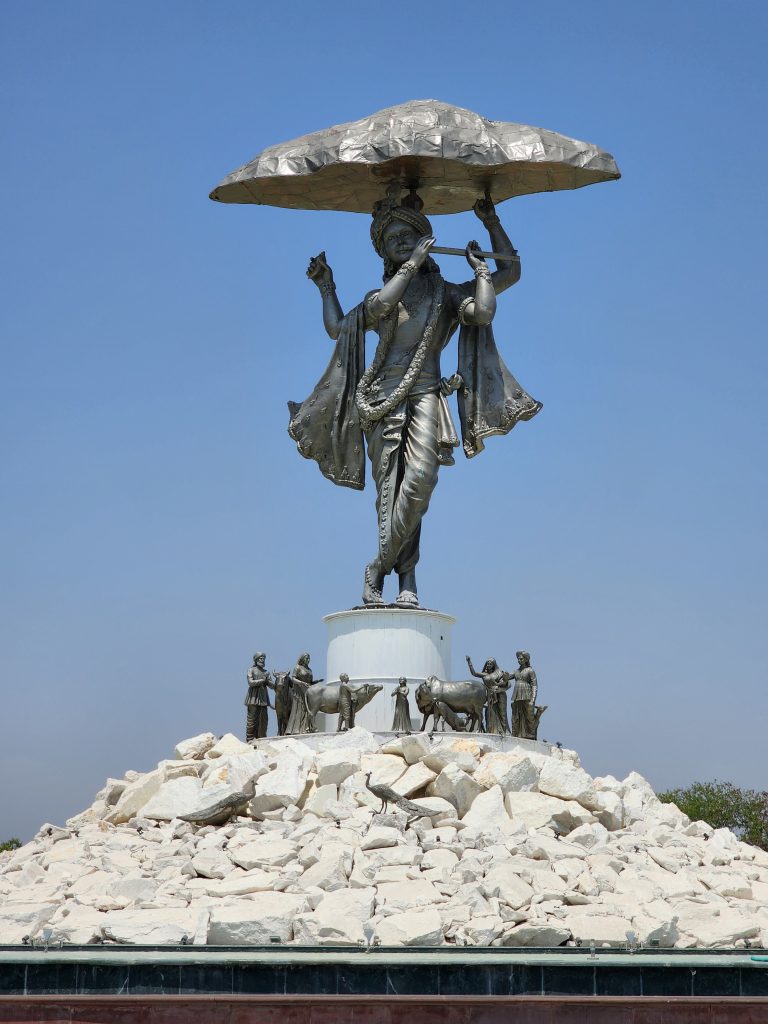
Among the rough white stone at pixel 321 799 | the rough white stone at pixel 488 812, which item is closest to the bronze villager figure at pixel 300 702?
the rough white stone at pixel 321 799

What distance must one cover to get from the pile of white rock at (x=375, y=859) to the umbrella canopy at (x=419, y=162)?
7102mm

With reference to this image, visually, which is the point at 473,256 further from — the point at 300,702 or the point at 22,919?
the point at 22,919

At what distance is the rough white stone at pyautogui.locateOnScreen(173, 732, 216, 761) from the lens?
17.8m

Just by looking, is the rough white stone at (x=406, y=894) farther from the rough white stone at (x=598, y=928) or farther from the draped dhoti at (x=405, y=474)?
the draped dhoti at (x=405, y=474)

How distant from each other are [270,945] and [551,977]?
2.25 meters

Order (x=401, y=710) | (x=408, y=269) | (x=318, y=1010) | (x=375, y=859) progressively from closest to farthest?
(x=318, y=1010) < (x=375, y=859) < (x=401, y=710) < (x=408, y=269)

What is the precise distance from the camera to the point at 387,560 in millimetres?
19484

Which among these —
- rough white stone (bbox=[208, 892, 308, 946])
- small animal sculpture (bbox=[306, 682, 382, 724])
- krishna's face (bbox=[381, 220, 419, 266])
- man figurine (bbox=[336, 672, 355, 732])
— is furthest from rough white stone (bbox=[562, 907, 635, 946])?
krishna's face (bbox=[381, 220, 419, 266])

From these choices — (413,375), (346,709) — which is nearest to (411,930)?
(346,709)

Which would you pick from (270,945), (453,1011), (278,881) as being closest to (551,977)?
(453,1011)

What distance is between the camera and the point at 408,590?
63.7 feet

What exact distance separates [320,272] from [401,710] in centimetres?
614

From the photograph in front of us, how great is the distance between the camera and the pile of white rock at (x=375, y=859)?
42.0 ft

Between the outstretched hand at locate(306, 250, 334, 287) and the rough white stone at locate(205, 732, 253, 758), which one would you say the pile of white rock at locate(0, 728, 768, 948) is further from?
the outstretched hand at locate(306, 250, 334, 287)
